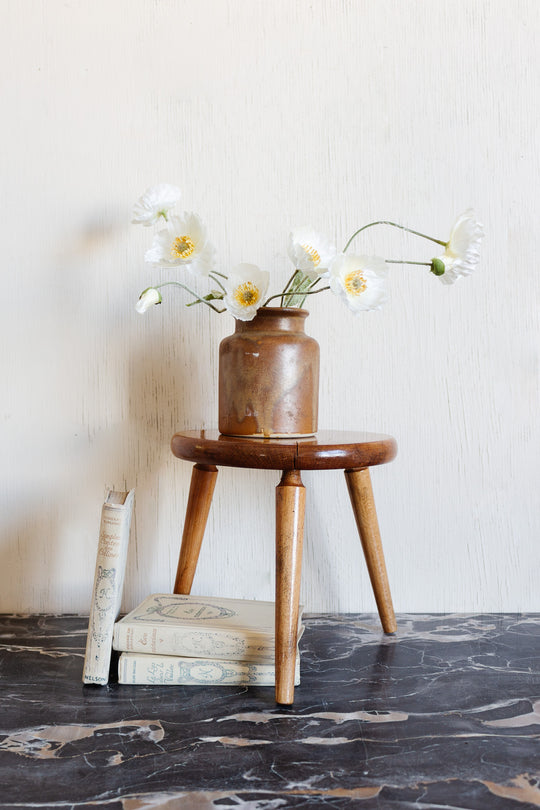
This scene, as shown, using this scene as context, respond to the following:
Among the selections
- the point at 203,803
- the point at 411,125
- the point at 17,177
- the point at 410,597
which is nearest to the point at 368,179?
the point at 411,125

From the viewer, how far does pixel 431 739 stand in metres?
0.81

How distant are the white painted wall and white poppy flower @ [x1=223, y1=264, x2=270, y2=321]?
280 millimetres

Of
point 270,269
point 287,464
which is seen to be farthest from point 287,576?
point 270,269

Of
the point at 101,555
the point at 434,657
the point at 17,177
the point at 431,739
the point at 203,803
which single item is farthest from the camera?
the point at 17,177

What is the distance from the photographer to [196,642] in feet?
3.20

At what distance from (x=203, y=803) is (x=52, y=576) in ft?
2.22

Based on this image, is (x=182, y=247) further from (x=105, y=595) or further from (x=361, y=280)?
(x=105, y=595)

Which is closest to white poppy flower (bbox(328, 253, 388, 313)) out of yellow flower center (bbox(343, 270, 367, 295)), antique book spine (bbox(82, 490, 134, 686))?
yellow flower center (bbox(343, 270, 367, 295))

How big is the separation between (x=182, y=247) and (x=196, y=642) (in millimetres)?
551

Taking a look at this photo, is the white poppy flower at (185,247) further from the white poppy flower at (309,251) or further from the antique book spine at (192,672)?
the antique book spine at (192,672)

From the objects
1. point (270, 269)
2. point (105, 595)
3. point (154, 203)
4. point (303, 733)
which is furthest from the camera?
point (270, 269)

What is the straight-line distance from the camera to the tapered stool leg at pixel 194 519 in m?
1.13

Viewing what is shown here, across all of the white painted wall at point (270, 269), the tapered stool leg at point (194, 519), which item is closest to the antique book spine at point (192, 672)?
the tapered stool leg at point (194, 519)

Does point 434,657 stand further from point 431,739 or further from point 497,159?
point 497,159
